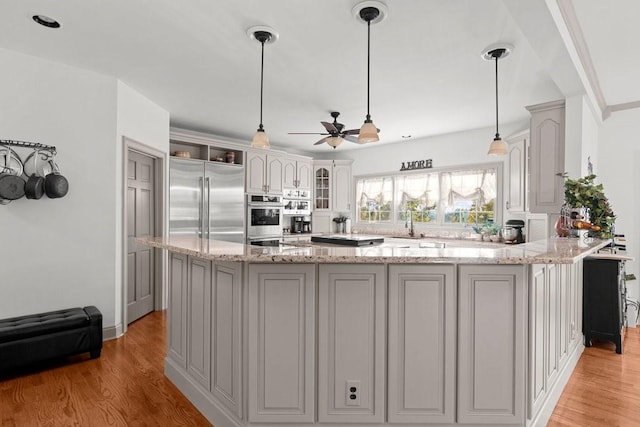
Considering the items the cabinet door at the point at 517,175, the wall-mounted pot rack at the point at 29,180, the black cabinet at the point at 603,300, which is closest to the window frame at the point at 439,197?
the cabinet door at the point at 517,175

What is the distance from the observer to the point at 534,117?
3660 millimetres

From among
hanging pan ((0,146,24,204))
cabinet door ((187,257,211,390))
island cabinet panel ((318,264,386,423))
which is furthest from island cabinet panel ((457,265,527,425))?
hanging pan ((0,146,24,204))

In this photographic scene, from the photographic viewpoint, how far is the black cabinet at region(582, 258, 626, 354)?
3.24 metres

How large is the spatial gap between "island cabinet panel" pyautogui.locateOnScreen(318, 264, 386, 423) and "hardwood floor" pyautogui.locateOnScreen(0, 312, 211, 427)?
0.84m

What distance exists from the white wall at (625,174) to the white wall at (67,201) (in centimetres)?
556

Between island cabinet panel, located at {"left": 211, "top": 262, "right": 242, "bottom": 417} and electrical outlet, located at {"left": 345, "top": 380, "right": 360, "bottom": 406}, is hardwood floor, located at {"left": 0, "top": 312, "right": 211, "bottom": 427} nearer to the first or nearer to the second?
island cabinet panel, located at {"left": 211, "top": 262, "right": 242, "bottom": 417}

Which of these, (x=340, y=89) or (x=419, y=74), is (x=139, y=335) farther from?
(x=419, y=74)

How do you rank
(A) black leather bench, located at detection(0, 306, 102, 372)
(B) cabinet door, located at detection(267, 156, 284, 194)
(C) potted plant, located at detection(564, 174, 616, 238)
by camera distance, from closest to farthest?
(A) black leather bench, located at detection(0, 306, 102, 372), (C) potted plant, located at detection(564, 174, 616, 238), (B) cabinet door, located at detection(267, 156, 284, 194)

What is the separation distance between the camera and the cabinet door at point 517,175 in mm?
4559

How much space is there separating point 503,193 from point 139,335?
511cm

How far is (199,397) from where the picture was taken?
7.43ft

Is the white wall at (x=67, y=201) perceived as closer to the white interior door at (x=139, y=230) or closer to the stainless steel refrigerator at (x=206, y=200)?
the white interior door at (x=139, y=230)

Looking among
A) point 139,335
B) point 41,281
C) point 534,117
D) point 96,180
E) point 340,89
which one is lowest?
point 139,335

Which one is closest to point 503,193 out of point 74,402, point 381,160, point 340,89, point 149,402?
point 381,160
